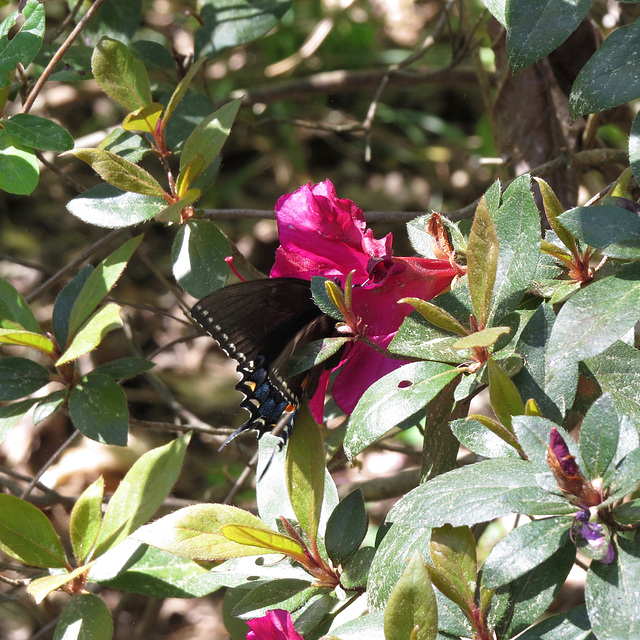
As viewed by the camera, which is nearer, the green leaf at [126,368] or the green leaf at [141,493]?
the green leaf at [141,493]

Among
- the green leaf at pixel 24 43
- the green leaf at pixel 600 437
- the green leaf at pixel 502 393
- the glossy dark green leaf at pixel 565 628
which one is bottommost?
the glossy dark green leaf at pixel 565 628

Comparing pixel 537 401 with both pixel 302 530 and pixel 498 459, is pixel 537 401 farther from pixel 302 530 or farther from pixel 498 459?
pixel 302 530

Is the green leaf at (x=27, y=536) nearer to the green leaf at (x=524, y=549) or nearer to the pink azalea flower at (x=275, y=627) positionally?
the pink azalea flower at (x=275, y=627)

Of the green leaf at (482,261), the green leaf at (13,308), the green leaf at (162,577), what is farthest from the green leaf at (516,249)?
the green leaf at (13,308)

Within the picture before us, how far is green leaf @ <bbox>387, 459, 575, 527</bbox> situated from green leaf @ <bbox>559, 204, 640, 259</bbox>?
7.9 inches

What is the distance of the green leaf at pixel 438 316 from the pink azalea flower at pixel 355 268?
0.13m

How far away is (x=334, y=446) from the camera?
1.27 metres

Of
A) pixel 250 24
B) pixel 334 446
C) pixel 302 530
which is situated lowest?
pixel 334 446

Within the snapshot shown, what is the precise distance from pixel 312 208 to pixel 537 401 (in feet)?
1.15

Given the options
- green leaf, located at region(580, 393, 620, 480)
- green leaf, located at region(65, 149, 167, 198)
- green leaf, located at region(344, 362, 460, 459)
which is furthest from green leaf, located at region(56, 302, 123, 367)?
green leaf, located at region(580, 393, 620, 480)

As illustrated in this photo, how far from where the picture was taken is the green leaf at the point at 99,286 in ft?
3.49

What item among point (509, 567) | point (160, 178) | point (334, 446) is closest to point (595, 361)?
point (509, 567)

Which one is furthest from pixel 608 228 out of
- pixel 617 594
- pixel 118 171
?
pixel 118 171

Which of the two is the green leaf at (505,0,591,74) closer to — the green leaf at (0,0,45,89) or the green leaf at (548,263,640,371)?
the green leaf at (548,263,640,371)
